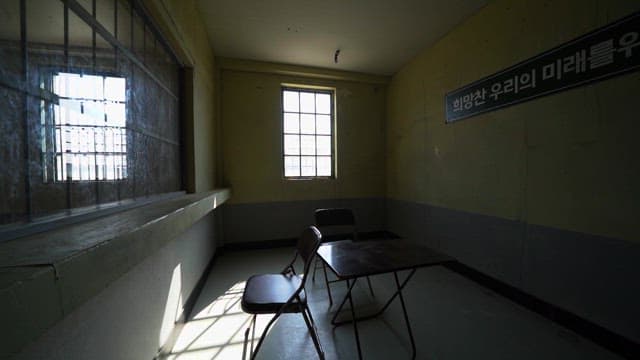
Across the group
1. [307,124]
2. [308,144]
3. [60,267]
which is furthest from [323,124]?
[60,267]

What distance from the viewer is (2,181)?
0.73 metres

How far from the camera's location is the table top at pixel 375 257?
1.48 metres

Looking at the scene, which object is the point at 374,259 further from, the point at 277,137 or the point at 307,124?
the point at 307,124

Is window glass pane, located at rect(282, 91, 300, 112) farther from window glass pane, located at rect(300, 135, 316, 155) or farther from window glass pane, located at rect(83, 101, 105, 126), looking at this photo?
window glass pane, located at rect(83, 101, 105, 126)

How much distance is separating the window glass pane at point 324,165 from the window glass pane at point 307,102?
94 cm

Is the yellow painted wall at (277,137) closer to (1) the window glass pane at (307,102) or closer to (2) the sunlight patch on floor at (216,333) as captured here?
(1) the window glass pane at (307,102)

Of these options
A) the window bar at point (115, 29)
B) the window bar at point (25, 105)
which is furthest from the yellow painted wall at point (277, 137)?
the window bar at point (25, 105)

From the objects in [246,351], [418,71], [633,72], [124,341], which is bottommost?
[246,351]

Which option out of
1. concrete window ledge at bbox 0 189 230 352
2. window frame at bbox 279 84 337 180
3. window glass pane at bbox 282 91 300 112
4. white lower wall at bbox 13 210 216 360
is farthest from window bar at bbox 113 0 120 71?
window glass pane at bbox 282 91 300 112

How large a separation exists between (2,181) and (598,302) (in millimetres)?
3508

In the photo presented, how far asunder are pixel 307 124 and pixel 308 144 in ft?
1.26

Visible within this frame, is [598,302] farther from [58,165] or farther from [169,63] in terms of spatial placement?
[169,63]

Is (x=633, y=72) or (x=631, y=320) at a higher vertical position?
(x=633, y=72)

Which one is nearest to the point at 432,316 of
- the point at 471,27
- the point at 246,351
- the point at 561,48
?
the point at 246,351
